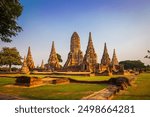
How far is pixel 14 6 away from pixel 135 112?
10971 millimetres

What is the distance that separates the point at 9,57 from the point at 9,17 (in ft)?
106

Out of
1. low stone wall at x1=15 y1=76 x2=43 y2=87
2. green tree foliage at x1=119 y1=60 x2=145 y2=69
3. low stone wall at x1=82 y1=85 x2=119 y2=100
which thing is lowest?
low stone wall at x1=82 y1=85 x2=119 y2=100

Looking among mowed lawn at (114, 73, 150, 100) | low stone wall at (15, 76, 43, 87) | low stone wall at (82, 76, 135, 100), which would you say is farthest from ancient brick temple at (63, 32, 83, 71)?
mowed lawn at (114, 73, 150, 100)

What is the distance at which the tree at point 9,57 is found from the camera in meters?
41.4

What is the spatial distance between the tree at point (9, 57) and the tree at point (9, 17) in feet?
96.8

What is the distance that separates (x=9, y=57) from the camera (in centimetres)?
4259

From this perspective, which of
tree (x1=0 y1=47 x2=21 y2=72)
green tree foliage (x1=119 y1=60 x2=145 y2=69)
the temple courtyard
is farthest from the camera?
green tree foliage (x1=119 y1=60 x2=145 y2=69)

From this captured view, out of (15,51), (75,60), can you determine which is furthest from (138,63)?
(15,51)

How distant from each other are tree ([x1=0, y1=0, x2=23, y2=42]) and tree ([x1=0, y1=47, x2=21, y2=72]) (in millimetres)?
29506

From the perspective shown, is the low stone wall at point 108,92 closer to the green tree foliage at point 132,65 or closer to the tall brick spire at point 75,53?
the tall brick spire at point 75,53

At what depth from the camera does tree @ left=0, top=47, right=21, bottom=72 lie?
41.4 meters

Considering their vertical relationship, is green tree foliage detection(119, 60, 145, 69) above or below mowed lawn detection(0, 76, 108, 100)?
above

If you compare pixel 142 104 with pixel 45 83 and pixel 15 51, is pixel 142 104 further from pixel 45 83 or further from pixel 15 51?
pixel 15 51

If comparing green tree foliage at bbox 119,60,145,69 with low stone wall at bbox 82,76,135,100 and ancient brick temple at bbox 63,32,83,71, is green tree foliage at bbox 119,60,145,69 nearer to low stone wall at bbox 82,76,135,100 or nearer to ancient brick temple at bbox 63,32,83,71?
ancient brick temple at bbox 63,32,83,71
